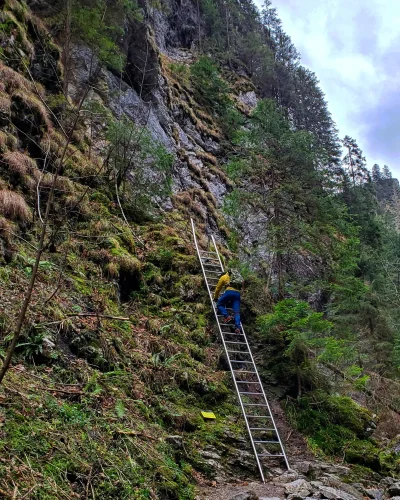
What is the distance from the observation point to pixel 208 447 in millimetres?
6059

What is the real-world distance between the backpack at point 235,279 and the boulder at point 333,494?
4.50 metres

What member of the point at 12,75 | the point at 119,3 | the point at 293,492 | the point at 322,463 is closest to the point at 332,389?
the point at 322,463

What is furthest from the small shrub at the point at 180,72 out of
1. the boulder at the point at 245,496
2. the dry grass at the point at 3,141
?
the boulder at the point at 245,496

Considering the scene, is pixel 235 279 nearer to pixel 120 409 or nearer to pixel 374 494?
pixel 374 494

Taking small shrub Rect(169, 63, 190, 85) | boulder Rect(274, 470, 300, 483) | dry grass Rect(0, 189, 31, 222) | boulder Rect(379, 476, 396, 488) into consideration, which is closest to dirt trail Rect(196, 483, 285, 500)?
boulder Rect(274, 470, 300, 483)

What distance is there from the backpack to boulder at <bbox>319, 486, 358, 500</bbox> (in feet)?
14.8

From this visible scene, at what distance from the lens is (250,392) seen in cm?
778

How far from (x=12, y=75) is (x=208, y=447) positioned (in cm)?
986

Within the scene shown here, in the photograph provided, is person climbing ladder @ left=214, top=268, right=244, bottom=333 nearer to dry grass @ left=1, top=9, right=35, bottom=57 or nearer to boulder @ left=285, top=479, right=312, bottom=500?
boulder @ left=285, top=479, right=312, bottom=500

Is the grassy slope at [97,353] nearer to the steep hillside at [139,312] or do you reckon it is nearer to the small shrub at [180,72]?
the steep hillside at [139,312]

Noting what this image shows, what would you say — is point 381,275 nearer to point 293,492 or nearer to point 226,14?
point 293,492

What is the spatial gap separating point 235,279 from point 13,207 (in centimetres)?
506

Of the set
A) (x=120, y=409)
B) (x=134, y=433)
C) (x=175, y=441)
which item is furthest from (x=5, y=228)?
(x=175, y=441)

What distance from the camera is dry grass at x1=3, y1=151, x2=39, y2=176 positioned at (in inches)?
328
